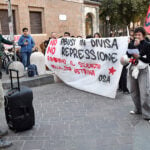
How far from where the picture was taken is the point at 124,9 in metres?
22.5

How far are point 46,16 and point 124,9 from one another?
31.6 feet

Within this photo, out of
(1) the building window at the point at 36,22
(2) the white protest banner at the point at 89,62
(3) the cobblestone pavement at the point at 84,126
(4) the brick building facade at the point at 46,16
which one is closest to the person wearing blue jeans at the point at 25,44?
(2) the white protest banner at the point at 89,62

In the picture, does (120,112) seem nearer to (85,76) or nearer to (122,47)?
(122,47)

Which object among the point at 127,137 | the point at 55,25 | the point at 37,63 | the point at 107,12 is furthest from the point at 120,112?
the point at 107,12

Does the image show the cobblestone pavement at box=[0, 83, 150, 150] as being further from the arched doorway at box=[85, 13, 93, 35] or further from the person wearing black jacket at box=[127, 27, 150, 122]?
the arched doorway at box=[85, 13, 93, 35]

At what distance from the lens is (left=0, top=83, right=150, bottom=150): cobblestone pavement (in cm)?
342

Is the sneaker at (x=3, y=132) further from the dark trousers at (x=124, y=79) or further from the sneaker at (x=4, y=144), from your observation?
the dark trousers at (x=124, y=79)

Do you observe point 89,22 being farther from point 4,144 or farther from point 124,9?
point 4,144

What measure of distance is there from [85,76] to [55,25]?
1133cm

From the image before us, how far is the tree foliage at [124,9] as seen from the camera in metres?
22.1

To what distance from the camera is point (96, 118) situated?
14.5 feet

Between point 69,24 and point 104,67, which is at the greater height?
point 69,24

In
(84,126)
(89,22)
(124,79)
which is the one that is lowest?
(84,126)

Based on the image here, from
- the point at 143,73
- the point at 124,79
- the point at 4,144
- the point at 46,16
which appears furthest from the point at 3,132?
the point at 46,16
